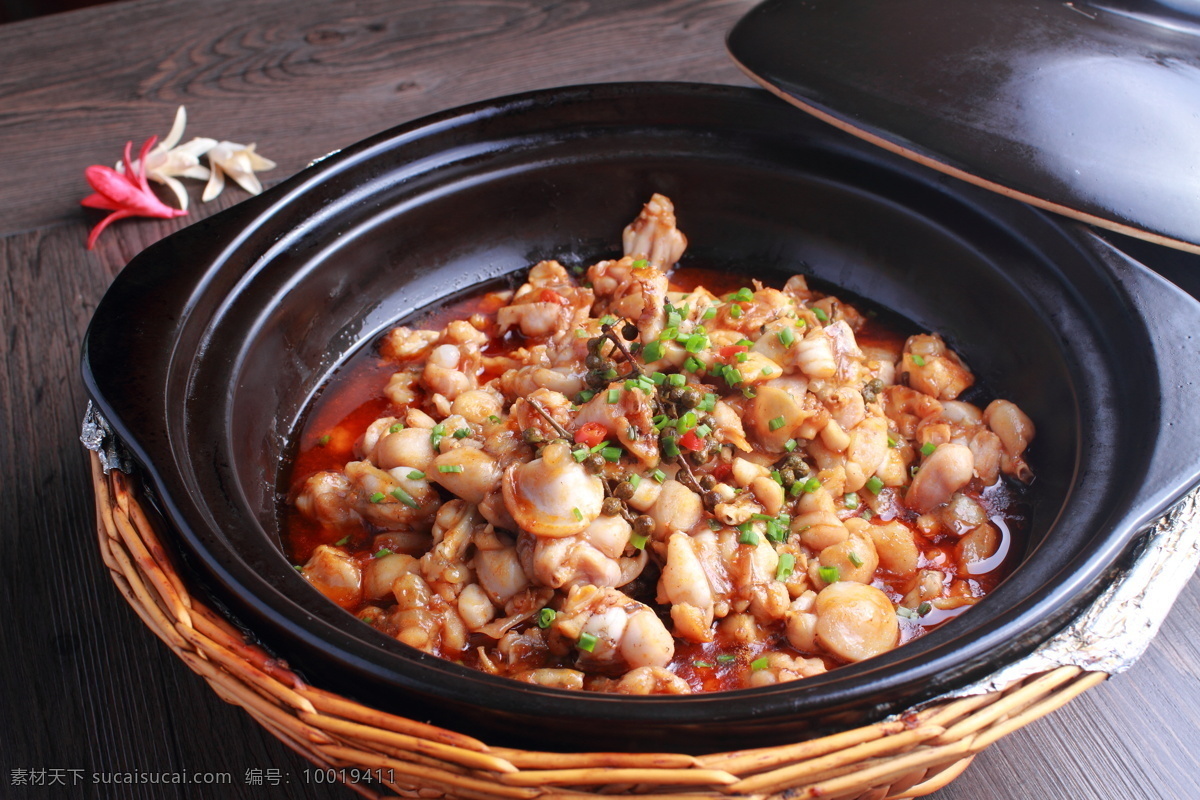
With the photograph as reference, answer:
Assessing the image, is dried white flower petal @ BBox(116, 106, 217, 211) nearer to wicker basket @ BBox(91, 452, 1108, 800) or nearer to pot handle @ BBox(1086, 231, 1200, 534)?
wicker basket @ BBox(91, 452, 1108, 800)

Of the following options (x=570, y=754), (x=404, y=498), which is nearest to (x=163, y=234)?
(x=404, y=498)

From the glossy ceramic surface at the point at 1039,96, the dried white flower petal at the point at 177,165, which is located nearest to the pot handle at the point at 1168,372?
the glossy ceramic surface at the point at 1039,96

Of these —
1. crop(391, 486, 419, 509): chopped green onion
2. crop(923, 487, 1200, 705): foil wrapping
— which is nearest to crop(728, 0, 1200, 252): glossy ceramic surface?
crop(923, 487, 1200, 705): foil wrapping

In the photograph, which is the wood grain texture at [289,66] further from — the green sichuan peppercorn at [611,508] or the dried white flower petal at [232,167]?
the green sichuan peppercorn at [611,508]

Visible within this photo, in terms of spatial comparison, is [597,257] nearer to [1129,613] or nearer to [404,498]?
[404,498]

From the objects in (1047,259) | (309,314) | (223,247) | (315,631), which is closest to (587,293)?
(309,314)

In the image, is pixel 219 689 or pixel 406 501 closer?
pixel 219 689

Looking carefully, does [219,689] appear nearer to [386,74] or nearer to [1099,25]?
[1099,25]
